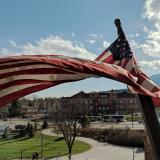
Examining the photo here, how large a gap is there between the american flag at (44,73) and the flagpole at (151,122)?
0.11 m

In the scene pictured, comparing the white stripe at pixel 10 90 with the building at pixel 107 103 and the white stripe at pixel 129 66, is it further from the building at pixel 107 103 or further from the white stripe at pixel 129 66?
the building at pixel 107 103

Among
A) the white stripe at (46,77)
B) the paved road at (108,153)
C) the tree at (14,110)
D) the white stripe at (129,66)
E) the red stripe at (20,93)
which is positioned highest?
the tree at (14,110)

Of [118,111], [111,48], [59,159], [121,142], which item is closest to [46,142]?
[121,142]

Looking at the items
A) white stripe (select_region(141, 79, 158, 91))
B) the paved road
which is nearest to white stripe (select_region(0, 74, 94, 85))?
white stripe (select_region(141, 79, 158, 91))

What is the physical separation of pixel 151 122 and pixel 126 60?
1.69 metres

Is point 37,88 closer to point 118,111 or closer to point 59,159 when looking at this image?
point 59,159

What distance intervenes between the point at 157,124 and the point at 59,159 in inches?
1475

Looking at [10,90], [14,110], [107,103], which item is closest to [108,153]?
[10,90]

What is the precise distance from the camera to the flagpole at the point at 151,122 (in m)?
4.41

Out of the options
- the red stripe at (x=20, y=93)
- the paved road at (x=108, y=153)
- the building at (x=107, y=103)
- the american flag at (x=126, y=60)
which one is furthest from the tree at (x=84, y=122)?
the red stripe at (x=20, y=93)

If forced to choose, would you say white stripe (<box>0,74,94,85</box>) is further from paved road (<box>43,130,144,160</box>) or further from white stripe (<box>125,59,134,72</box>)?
paved road (<box>43,130,144,160</box>)

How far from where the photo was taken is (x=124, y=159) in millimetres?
41719

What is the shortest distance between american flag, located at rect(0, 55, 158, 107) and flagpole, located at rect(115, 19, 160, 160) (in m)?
0.11

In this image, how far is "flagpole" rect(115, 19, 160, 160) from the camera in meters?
4.41
